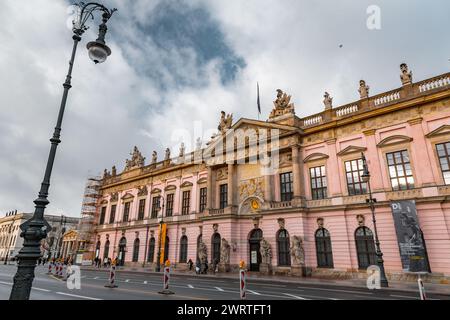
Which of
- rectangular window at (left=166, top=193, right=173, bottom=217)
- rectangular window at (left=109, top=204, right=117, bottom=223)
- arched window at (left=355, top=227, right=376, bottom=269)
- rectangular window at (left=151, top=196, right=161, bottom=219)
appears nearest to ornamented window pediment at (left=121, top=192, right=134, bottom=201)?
rectangular window at (left=109, top=204, right=117, bottom=223)

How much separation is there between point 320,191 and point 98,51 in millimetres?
22571

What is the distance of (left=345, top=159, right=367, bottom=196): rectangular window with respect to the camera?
23641mm

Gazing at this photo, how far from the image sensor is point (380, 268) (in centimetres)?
1767

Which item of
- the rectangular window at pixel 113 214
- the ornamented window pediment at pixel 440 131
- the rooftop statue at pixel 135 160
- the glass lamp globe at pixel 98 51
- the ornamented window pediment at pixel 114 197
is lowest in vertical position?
the glass lamp globe at pixel 98 51

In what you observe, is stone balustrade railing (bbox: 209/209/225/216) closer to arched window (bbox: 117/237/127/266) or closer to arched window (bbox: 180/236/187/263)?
arched window (bbox: 180/236/187/263)

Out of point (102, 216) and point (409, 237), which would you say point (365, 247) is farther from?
point (102, 216)

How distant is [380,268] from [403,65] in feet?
53.9

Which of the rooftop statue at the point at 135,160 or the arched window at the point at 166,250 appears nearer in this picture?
the arched window at the point at 166,250

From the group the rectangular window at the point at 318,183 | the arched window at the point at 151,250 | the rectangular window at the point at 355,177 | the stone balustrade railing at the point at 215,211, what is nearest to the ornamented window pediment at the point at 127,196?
the arched window at the point at 151,250

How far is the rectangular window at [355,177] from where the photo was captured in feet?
77.6

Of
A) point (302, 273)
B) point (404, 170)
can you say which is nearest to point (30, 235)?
point (302, 273)

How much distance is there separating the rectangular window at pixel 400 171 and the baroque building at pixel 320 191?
0.22 ft

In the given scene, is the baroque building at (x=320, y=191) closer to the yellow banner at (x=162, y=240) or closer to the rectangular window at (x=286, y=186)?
the rectangular window at (x=286, y=186)
